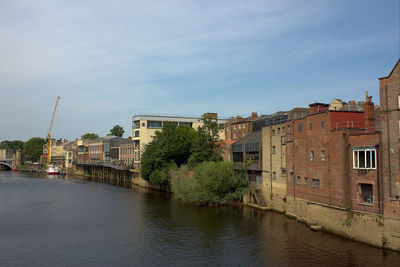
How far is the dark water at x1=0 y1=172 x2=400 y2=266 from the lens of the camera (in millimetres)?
32375

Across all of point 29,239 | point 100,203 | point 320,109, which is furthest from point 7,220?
point 320,109

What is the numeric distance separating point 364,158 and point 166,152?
49.7 m

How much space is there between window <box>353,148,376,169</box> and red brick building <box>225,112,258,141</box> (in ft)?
183

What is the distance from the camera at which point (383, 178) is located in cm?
3344

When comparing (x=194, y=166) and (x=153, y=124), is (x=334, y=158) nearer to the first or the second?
(x=194, y=166)

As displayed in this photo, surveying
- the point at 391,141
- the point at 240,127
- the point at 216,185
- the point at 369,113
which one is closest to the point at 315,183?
the point at 369,113

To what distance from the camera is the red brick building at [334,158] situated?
3556 cm

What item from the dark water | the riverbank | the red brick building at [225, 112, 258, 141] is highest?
the red brick building at [225, 112, 258, 141]

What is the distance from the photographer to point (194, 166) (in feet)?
234

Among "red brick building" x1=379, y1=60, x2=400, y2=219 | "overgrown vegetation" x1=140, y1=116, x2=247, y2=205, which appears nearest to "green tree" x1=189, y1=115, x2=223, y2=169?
"overgrown vegetation" x1=140, y1=116, x2=247, y2=205

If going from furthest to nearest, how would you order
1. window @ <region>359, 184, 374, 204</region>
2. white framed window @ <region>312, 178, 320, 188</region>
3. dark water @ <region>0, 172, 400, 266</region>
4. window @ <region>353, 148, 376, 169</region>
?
white framed window @ <region>312, 178, 320, 188</region> < window @ <region>359, 184, 374, 204</region> < window @ <region>353, 148, 376, 169</region> < dark water @ <region>0, 172, 400, 266</region>

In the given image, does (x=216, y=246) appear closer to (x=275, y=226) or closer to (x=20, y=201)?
(x=275, y=226)

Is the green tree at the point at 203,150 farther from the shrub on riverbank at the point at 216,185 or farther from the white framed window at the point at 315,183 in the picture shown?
the white framed window at the point at 315,183

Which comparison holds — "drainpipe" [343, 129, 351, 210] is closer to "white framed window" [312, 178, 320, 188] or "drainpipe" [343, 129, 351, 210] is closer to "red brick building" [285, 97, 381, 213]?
"red brick building" [285, 97, 381, 213]
